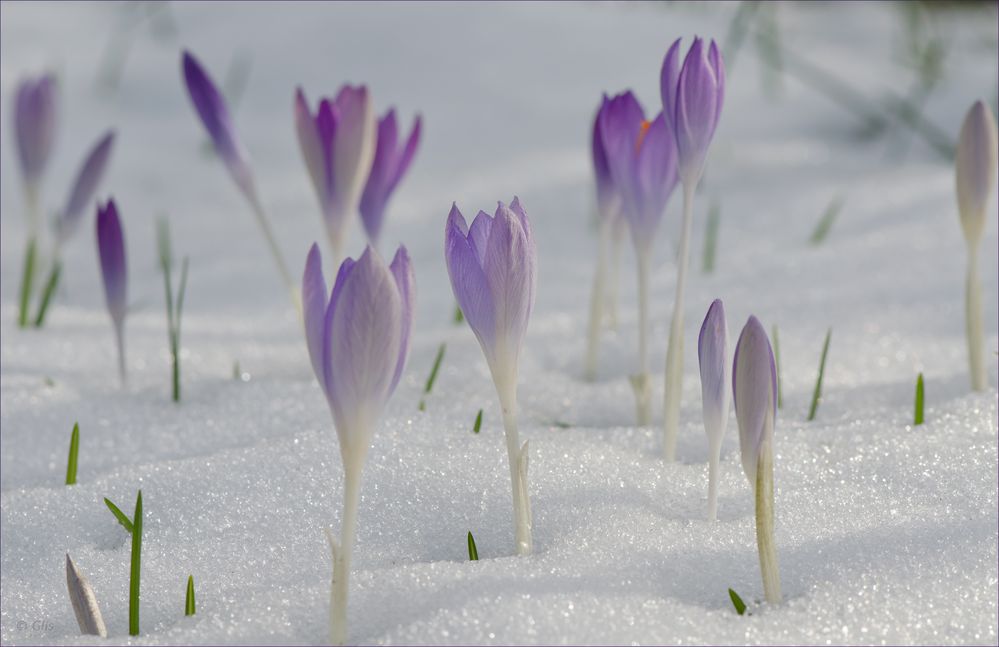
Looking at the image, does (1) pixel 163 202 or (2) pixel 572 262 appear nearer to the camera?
(2) pixel 572 262

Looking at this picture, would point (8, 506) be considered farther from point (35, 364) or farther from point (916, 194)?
point (916, 194)

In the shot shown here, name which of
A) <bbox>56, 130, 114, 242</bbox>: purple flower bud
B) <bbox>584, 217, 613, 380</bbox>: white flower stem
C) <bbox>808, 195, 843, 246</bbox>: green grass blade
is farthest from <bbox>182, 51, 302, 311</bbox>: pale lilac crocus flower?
<bbox>808, 195, 843, 246</bbox>: green grass blade

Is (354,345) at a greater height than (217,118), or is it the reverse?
(217,118)

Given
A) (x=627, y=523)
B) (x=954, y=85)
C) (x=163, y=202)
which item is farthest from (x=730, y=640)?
(x=954, y=85)

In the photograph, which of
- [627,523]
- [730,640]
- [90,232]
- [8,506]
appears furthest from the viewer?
[90,232]

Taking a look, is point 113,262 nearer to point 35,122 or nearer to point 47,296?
point 47,296

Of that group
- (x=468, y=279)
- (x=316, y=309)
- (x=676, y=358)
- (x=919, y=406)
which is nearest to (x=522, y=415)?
(x=676, y=358)
